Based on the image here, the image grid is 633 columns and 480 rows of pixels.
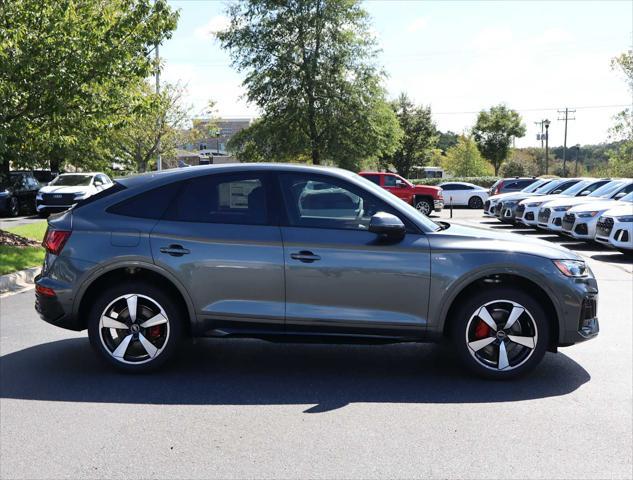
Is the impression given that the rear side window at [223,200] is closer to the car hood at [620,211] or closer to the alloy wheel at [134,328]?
the alloy wheel at [134,328]

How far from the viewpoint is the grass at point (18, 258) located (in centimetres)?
1097

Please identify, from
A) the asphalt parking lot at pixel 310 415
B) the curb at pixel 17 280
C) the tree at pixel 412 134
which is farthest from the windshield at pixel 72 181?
the tree at pixel 412 134

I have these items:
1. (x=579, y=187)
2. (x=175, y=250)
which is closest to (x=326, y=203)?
(x=175, y=250)

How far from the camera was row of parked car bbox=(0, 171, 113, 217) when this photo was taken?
77.9 ft

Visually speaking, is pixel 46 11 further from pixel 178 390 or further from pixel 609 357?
pixel 609 357

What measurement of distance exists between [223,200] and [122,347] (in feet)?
4.77

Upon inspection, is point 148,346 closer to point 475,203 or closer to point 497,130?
point 475,203

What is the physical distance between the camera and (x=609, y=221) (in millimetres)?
14305

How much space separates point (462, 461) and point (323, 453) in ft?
2.68

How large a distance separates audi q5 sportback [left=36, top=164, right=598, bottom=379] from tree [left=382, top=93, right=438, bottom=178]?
53214 mm

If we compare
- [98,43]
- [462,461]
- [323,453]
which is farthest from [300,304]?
[98,43]

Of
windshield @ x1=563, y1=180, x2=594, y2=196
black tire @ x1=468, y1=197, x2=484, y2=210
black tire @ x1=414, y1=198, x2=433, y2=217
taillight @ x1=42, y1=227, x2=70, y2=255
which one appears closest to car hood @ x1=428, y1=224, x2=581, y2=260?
taillight @ x1=42, y1=227, x2=70, y2=255

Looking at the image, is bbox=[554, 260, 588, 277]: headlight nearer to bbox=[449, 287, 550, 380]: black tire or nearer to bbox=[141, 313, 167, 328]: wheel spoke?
bbox=[449, 287, 550, 380]: black tire

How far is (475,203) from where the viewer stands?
3700 centimetres
